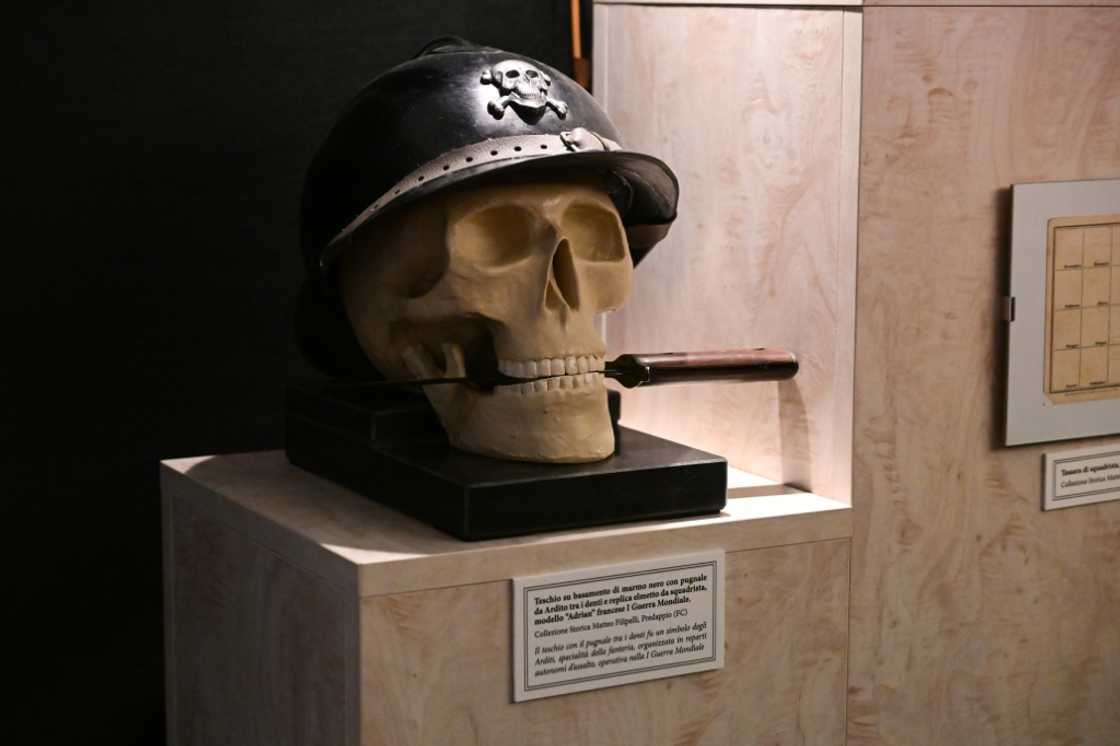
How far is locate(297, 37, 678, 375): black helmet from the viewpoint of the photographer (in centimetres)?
199

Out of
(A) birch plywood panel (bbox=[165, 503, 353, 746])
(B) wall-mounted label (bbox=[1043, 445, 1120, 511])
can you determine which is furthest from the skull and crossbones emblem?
(B) wall-mounted label (bbox=[1043, 445, 1120, 511])

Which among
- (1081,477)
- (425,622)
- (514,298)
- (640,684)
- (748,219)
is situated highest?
(748,219)

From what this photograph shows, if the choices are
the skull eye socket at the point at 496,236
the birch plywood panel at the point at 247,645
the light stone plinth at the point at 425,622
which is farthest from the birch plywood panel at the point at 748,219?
the birch plywood panel at the point at 247,645

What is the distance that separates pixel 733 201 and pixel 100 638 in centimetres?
125

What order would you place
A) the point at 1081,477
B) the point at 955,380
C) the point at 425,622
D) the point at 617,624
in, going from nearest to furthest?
1. the point at 425,622
2. the point at 617,624
3. the point at 955,380
4. the point at 1081,477

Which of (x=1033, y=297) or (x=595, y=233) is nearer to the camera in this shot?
(x=595, y=233)

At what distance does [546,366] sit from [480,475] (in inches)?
6.5

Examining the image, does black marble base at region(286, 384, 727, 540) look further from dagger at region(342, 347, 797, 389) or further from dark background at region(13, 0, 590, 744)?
dark background at region(13, 0, 590, 744)

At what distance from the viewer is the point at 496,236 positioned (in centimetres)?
204

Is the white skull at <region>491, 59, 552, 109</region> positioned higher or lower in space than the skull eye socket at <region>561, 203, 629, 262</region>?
higher

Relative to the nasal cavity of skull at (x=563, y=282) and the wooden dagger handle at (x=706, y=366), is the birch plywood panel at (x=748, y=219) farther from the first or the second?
the nasal cavity of skull at (x=563, y=282)

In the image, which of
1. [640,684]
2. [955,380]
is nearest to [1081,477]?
[955,380]

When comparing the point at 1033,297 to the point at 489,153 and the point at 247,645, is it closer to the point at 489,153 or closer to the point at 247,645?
the point at 489,153

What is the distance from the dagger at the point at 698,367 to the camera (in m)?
2.16
